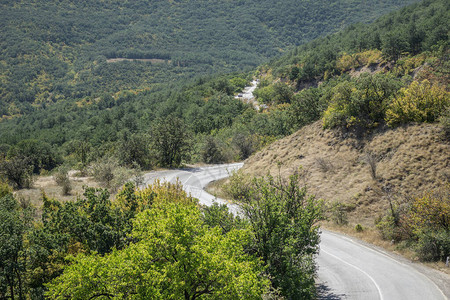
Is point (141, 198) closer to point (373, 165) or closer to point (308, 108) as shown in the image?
point (373, 165)

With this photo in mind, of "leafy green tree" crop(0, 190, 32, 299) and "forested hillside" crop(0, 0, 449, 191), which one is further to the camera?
"forested hillside" crop(0, 0, 449, 191)

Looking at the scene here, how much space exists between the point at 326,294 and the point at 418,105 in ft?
51.2

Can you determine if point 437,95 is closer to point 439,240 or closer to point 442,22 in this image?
point 439,240

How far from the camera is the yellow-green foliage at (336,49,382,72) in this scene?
6875 centimetres

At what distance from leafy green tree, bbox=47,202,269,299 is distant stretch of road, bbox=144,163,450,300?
11.3ft

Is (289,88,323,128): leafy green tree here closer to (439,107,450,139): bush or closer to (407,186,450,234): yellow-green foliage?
(439,107,450,139): bush

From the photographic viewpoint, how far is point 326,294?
15.2 m

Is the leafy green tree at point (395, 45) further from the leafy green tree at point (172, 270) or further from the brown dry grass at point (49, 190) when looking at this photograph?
the leafy green tree at point (172, 270)

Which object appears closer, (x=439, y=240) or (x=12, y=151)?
(x=439, y=240)

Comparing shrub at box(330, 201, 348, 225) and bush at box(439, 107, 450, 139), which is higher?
bush at box(439, 107, 450, 139)

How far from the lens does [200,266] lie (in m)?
10.6

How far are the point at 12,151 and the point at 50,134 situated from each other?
132ft

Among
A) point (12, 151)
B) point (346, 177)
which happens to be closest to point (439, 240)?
point (346, 177)

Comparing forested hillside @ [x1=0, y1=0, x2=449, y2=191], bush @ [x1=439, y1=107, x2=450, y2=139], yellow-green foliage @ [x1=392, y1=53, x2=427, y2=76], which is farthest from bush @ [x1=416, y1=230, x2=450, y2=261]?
yellow-green foliage @ [x1=392, y1=53, x2=427, y2=76]
